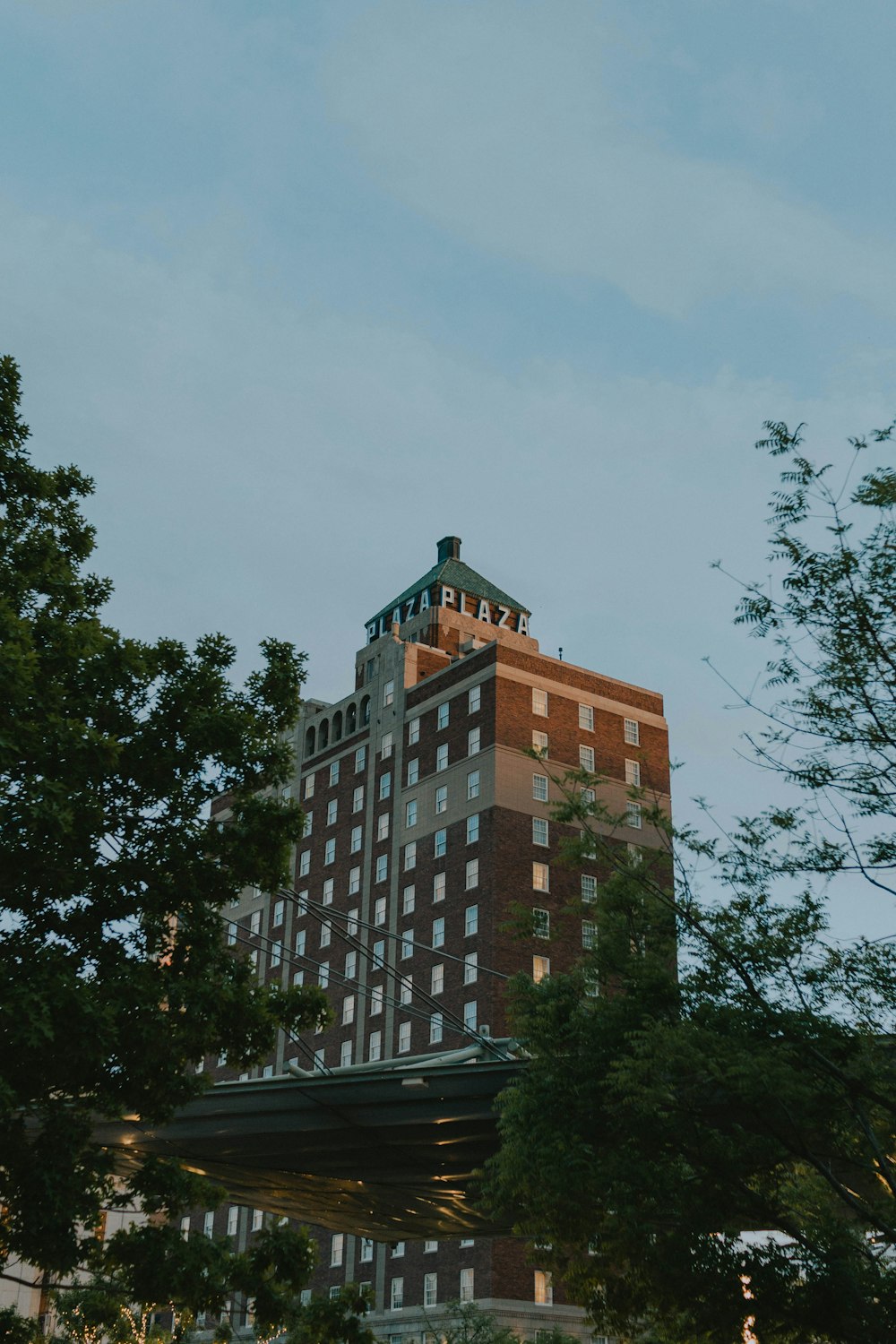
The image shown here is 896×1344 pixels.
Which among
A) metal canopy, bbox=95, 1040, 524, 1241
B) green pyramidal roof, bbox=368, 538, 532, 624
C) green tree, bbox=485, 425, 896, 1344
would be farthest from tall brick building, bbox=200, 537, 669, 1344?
green tree, bbox=485, 425, 896, 1344

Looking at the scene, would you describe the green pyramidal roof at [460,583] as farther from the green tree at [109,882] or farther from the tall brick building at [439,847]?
the green tree at [109,882]

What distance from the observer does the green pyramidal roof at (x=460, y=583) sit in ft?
375

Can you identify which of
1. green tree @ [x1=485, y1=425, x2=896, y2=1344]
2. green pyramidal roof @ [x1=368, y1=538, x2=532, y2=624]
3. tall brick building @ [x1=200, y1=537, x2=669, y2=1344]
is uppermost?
green pyramidal roof @ [x1=368, y1=538, x2=532, y2=624]

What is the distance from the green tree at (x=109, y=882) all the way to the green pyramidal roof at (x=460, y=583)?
89215 millimetres

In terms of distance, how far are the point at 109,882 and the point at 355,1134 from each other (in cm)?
1871

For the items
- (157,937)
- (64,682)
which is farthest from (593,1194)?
(64,682)

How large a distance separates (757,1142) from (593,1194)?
3169 millimetres

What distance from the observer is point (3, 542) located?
2384 centimetres

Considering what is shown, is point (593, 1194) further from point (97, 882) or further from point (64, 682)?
point (64, 682)

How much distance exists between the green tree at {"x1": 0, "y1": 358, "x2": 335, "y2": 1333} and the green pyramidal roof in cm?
8922

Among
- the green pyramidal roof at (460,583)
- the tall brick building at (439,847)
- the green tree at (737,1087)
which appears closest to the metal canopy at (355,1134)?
the green tree at (737,1087)

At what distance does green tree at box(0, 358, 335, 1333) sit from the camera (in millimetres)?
20078

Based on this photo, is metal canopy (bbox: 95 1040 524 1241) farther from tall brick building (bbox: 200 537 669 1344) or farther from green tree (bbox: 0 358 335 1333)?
tall brick building (bbox: 200 537 669 1344)

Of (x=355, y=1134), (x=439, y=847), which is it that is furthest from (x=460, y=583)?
(x=355, y=1134)
